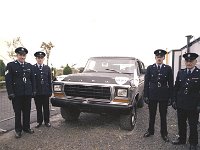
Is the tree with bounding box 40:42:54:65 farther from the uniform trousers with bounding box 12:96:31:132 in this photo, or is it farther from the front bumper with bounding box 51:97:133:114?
the uniform trousers with bounding box 12:96:31:132

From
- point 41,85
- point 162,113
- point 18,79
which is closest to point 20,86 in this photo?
point 18,79

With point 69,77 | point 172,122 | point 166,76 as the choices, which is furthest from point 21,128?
point 172,122

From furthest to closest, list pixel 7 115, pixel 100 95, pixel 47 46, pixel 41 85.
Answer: pixel 47 46, pixel 7 115, pixel 41 85, pixel 100 95

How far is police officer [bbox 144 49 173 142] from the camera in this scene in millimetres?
5273

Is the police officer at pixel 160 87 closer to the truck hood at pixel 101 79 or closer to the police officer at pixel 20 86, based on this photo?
the truck hood at pixel 101 79

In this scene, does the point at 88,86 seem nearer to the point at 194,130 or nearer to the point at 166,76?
the point at 166,76

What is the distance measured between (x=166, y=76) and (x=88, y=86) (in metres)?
1.86

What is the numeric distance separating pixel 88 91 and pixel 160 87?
5.68ft

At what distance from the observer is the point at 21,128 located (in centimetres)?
546

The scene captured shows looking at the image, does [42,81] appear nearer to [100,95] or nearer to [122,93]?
[100,95]

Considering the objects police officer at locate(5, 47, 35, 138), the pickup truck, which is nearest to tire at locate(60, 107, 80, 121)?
the pickup truck

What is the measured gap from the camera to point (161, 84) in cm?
531

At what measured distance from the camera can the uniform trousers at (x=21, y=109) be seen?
5.37m

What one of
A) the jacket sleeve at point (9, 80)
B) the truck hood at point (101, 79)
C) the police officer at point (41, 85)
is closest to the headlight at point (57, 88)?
the police officer at point (41, 85)
